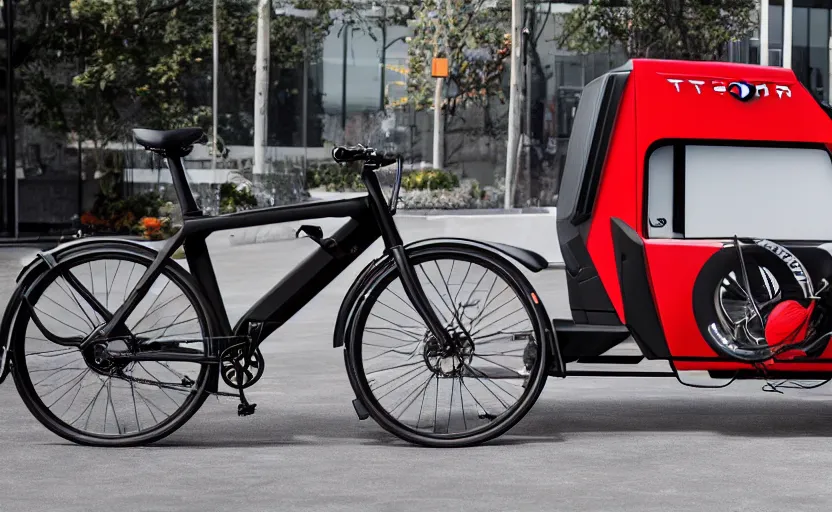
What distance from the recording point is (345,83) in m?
21.5

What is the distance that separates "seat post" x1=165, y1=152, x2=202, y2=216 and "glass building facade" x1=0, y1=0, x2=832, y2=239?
13.4m

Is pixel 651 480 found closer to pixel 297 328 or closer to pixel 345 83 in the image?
pixel 297 328

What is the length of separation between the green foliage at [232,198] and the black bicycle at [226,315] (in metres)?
13.5

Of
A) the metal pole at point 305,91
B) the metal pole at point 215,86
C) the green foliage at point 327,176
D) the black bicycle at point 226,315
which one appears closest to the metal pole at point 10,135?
the metal pole at point 215,86

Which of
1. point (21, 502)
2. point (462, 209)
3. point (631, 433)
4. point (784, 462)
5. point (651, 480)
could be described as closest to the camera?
point (21, 502)

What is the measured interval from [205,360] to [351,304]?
0.62 metres

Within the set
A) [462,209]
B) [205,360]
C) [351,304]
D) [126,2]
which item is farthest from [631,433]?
[126,2]

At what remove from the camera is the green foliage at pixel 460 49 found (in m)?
20.8

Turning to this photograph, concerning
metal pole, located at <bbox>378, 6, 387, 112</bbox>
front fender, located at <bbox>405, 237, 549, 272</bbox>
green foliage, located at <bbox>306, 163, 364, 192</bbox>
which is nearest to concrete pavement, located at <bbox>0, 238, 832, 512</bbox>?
front fender, located at <bbox>405, 237, 549, 272</bbox>

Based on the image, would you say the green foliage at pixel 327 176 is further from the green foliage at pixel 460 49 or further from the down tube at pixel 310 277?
the down tube at pixel 310 277

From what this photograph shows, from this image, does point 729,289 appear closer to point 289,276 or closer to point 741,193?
point 741,193

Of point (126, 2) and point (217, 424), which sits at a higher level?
point (126, 2)

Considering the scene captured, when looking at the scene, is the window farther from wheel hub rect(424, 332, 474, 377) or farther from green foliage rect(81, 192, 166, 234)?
green foliage rect(81, 192, 166, 234)

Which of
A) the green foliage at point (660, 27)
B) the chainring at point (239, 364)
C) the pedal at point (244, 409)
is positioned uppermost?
the green foliage at point (660, 27)
